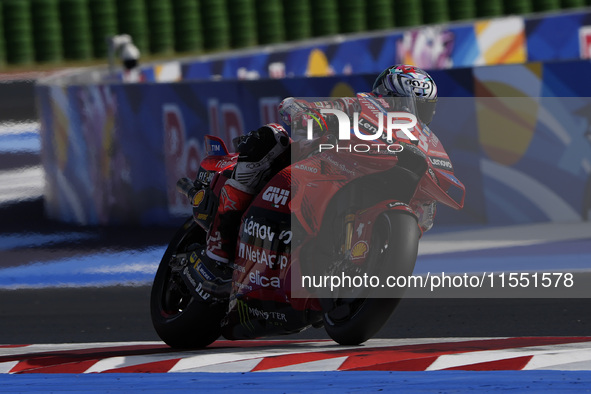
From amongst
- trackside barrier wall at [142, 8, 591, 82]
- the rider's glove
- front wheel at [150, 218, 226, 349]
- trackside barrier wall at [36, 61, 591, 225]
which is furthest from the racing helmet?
trackside barrier wall at [142, 8, 591, 82]

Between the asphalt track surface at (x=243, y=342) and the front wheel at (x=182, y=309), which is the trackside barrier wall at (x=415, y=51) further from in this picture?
the front wheel at (x=182, y=309)

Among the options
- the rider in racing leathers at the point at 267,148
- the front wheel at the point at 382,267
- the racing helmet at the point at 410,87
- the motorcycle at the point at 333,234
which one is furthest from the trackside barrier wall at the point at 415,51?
the front wheel at the point at 382,267

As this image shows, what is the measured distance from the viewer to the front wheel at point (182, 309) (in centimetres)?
523

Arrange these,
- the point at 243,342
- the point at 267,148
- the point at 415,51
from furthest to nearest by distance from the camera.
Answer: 1. the point at 415,51
2. the point at 243,342
3. the point at 267,148

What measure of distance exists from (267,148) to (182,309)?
1052 mm

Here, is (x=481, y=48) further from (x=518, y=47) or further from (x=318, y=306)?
(x=318, y=306)

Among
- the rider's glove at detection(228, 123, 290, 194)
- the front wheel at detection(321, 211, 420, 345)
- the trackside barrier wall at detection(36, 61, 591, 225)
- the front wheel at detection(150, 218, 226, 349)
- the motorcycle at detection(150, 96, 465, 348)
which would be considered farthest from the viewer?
the trackside barrier wall at detection(36, 61, 591, 225)

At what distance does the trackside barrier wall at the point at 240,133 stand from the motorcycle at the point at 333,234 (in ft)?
14.6

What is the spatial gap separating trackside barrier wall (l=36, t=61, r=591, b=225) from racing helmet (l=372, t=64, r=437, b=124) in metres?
4.49

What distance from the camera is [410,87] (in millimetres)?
4543

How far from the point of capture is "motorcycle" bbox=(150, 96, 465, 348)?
4262mm

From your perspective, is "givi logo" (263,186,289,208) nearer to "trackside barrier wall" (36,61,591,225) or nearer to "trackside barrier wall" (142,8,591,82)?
"trackside barrier wall" (36,61,591,225)

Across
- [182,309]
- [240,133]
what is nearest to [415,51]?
[240,133]

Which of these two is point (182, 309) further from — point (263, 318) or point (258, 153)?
point (258, 153)
